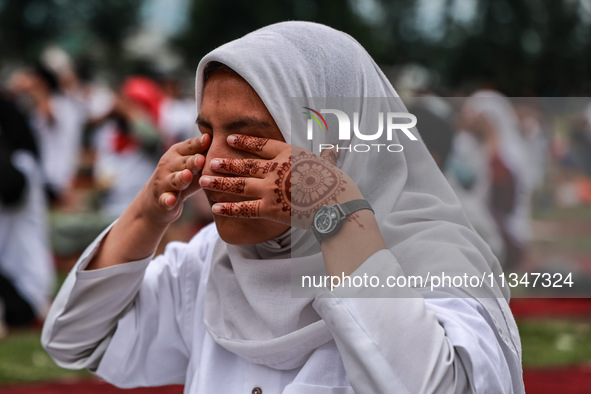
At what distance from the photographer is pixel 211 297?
1892mm

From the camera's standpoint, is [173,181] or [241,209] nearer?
[241,209]

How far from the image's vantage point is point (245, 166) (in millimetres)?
1595

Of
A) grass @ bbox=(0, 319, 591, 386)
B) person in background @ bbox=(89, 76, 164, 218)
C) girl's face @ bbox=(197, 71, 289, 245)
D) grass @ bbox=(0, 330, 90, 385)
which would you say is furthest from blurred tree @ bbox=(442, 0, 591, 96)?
girl's face @ bbox=(197, 71, 289, 245)

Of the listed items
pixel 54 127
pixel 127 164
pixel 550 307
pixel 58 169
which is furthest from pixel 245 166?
pixel 54 127

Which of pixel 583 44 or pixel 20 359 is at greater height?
pixel 583 44

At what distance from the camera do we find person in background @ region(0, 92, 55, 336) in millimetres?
5859

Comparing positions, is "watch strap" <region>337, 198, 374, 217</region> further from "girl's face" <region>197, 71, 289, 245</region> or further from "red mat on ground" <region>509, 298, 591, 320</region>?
"red mat on ground" <region>509, 298, 591, 320</region>

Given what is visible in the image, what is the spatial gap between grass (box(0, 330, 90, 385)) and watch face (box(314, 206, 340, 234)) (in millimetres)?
3609

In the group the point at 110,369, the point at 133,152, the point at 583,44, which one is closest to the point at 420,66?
the point at 583,44

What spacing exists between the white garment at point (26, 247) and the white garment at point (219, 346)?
417cm

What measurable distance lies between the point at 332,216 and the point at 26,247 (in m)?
5.04

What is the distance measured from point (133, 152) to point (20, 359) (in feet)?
7.88

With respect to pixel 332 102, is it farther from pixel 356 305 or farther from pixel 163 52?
pixel 163 52

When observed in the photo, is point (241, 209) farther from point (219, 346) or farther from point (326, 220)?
point (219, 346)
